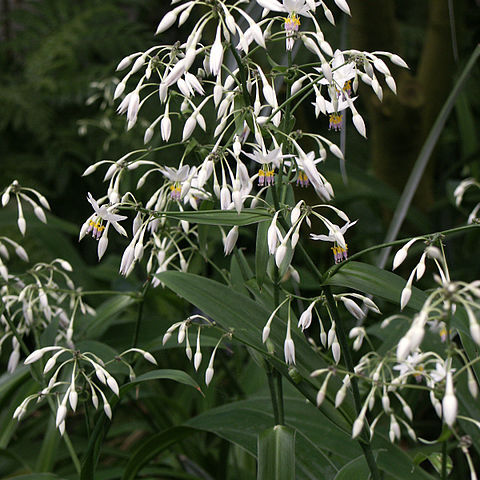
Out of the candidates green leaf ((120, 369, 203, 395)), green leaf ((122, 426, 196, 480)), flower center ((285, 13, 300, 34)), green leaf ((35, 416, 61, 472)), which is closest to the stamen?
flower center ((285, 13, 300, 34))

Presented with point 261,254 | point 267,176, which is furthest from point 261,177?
point 261,254

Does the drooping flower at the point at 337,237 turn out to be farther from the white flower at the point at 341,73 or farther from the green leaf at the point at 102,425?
the green leaf at the point at 102,425

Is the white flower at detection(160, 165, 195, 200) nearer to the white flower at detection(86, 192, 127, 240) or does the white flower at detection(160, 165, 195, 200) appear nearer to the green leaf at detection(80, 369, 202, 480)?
the white flower at detection(86, 192, 127, 240)

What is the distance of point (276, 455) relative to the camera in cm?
111

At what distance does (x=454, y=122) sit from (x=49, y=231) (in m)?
2.59

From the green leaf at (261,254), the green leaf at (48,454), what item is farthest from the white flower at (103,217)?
the green leaf at (48,454)

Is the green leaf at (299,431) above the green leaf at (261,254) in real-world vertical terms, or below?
below

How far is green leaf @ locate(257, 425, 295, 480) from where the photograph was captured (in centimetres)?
109

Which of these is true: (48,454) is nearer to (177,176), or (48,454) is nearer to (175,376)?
(175,376)

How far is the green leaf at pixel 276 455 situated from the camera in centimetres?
109

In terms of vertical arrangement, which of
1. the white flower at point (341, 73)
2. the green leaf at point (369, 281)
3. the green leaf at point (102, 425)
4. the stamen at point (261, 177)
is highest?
the white flower at point (341, 73)

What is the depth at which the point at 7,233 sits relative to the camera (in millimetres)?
3209

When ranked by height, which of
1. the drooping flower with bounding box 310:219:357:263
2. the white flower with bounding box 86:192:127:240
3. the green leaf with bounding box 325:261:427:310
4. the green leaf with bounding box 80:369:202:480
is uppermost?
the white flower with bounding box 86:192:127:240

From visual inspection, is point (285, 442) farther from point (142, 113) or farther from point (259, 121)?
point (142, 113)
